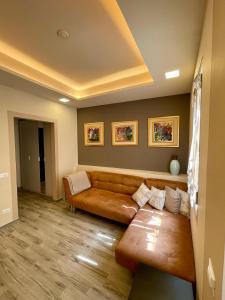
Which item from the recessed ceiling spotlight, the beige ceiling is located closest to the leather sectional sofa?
the beige ceiling

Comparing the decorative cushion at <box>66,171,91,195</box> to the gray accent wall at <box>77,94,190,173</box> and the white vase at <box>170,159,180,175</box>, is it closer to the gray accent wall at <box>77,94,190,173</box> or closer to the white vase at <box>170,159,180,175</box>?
the gray accent wall at <box>77,94,190,173</box>

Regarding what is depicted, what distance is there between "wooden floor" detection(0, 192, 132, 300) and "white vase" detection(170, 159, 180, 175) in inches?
58.3

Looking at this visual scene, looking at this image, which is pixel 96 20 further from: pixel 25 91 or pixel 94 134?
pixel 94 134

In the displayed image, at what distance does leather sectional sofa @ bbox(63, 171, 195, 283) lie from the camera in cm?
147

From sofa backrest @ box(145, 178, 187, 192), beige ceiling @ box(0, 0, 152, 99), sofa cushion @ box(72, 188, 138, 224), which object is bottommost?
sofa cushion @ box(72, 188, 138, 224)

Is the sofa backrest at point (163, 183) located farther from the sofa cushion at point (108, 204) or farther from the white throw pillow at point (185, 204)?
the sofa cushion at point (108, 204)

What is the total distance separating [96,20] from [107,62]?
80 centimetres

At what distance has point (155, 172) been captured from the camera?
321cm

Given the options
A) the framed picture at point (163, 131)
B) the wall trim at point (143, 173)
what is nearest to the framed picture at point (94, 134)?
the wall trim at point (143, 173)

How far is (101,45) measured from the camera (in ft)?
6.19

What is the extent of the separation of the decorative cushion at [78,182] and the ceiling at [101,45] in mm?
1790

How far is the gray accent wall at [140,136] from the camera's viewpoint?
2949 millimetres

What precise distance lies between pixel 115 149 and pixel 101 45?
7.44 ft

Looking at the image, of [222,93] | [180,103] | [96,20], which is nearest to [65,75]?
[96,20]
